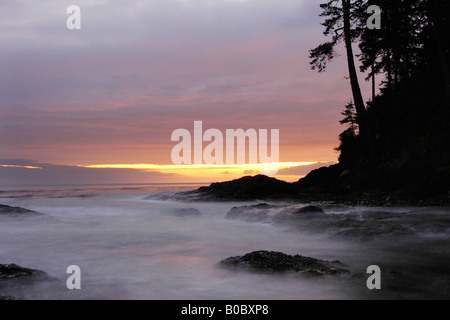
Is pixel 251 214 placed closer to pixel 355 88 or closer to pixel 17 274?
pixel 17 274

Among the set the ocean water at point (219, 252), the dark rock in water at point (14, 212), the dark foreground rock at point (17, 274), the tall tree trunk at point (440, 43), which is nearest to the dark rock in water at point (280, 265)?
the ocean water at point (219, 252)

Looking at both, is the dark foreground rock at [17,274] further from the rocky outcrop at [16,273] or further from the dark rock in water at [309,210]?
the dark rock in water at [309,210]

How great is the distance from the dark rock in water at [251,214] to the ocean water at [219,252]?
0.44 meters

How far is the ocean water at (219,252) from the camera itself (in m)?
5.69

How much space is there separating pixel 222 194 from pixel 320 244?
1435 centimetres

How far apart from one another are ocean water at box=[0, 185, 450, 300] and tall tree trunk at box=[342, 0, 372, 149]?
8.83 metres

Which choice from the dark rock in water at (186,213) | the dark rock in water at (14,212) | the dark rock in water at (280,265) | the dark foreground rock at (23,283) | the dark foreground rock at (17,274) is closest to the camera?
the dark foreground rock at (23,283)

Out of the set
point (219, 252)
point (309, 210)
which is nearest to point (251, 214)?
point (309, 210)

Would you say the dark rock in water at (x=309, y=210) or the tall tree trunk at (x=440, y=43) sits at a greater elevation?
the tall tree trunk at (x=440, y=43)

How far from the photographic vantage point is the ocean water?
569 cm

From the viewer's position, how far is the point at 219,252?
9.33m

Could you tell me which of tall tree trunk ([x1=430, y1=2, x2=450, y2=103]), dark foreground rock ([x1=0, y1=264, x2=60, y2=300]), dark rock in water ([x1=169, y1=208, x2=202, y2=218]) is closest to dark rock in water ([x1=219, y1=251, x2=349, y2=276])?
dark foreground rock ([x1=0, y1=264, x2=60, y2=300])

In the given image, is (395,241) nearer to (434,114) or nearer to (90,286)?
(90,286)

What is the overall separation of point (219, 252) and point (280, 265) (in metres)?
3.14
